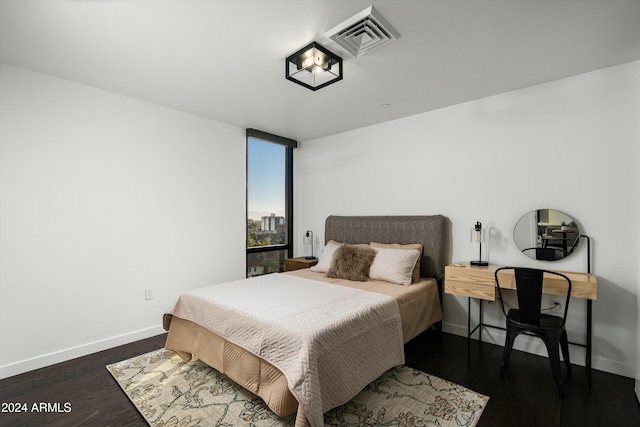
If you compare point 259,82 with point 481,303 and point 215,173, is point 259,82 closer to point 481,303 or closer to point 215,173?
point 215,173

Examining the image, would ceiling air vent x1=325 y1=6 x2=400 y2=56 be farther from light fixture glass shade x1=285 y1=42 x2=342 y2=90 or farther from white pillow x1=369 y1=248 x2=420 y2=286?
white pillow x1=369 y1=248 x2=420 y2=286

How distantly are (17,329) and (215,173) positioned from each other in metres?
2.38

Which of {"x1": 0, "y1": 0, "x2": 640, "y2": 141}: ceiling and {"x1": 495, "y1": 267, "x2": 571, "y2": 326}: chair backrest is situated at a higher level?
{"x1": 0, "y1": 0, "x2": 640, "y2": 141}: ceiling

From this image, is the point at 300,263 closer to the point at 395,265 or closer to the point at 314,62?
the point at 395,265

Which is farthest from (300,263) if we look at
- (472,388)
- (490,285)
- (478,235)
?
(472,388)

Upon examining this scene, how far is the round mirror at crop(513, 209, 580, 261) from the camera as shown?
9.01ft

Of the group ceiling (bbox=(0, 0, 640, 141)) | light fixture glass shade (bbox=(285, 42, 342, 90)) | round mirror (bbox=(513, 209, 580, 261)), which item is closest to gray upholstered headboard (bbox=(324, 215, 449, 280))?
round mirror (bbox=(513, 209, 580, 261))

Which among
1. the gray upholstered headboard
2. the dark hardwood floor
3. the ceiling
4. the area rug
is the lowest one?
the dark hardwood floor

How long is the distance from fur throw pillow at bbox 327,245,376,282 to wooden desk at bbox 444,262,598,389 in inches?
32.5

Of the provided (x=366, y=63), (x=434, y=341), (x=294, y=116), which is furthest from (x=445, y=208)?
(x=294, y=116)

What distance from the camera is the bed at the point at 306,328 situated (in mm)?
1794

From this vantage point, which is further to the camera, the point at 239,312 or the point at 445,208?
the point at 445,208

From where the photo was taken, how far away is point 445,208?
3520 millimetres

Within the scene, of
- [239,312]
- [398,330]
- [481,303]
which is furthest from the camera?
[481,303]
